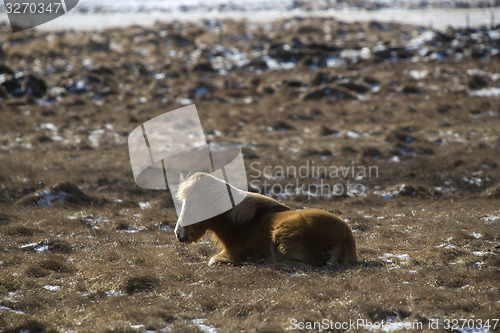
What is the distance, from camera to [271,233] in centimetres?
627

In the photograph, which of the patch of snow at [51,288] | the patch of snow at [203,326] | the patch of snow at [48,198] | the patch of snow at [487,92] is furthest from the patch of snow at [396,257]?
the patch of snow at [487,92]

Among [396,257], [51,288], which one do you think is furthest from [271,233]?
[51,288]

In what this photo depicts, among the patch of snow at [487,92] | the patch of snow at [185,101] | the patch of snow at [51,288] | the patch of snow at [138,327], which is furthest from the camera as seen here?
the patch of snow at [185,101]

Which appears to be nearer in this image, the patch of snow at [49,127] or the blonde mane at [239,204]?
the blonde mane at [239,204]

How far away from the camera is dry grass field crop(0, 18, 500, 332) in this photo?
4824 mm

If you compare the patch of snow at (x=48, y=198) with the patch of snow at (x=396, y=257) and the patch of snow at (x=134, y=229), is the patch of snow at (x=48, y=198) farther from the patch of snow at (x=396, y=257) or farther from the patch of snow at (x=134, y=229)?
the patch of snow at (x=396, y=257)

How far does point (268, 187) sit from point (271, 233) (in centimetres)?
538

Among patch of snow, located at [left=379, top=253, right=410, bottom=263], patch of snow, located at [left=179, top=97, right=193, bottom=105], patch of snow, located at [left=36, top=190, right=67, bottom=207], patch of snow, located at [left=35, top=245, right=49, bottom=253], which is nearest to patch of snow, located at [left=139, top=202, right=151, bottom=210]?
patch of snow, located at [left=36, top=190, right=67, bottom=207]

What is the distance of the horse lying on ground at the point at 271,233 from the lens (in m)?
6.13

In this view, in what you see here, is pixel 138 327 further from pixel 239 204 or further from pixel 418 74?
pixel 418 74

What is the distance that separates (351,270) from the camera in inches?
232
